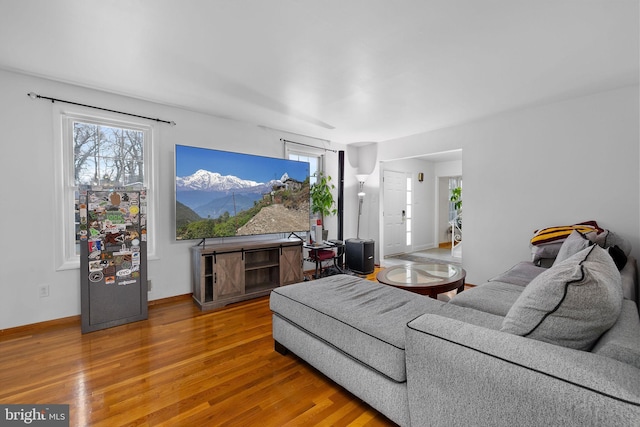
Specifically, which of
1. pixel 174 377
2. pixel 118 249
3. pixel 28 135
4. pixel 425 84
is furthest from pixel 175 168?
pixel 425 84

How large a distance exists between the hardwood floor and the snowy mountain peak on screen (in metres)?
1.54

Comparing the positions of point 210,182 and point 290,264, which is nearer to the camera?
point 210,182

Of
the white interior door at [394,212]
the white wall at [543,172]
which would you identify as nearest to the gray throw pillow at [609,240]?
the white wall at [543,172]

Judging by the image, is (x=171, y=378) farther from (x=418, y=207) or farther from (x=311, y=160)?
(x=418, y=207)

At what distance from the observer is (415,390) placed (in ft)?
4.18

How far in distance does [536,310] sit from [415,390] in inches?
24.0

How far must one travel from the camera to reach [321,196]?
4.77 m

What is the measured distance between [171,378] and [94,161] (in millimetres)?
2460

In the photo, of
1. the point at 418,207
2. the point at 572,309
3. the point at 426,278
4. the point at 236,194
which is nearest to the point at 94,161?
the point at 236,194

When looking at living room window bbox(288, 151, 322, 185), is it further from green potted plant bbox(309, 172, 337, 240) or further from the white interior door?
the white interior door

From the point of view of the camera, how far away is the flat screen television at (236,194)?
132 inches

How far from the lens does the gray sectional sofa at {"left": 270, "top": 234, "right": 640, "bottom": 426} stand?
86 centimetres

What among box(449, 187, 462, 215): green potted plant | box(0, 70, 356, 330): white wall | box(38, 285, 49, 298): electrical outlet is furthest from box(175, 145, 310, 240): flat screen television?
box(449, 187, 462, 215): green potted plant

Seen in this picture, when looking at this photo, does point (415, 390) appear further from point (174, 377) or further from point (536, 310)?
point (174, 377)
